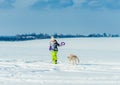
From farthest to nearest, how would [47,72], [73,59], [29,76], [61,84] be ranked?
[73,59]
[47,72]
[29,76]
[61,84]

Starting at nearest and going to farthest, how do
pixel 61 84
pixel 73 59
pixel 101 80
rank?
1. pixel 61 84
2. pixel 101 80
3. pixel 73 59

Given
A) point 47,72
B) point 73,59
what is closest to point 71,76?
point 47,72

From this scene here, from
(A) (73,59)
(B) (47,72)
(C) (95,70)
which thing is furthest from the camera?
(A) (73,59)

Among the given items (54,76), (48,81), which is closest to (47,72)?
(54,76)

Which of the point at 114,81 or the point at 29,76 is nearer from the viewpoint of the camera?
the point at 114,81

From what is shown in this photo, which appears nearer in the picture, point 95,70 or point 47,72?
point 47,72

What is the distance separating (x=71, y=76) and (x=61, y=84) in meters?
2.19

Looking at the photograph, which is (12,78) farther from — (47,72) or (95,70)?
(95,70)

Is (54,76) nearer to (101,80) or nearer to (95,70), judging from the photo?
(101,80)

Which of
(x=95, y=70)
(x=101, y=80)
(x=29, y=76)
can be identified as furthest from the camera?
(x=95, y=70)

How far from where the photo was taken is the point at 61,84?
13141 millimetres

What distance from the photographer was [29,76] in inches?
597

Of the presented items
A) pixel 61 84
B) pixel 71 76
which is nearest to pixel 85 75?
pixel 71 76

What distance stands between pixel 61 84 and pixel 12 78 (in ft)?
6.87
